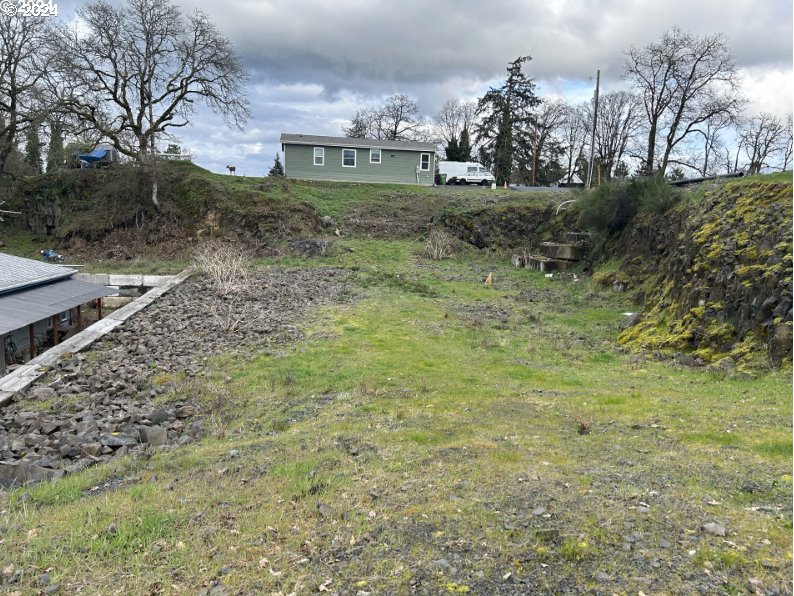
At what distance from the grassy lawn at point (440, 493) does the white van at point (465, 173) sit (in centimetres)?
3059

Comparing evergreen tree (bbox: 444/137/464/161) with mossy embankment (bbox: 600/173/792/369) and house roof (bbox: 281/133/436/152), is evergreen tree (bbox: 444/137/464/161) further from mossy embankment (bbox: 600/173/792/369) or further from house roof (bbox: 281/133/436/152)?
mossy embankment (bbox: 600/173/792/369)

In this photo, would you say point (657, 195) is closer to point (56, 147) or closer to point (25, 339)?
point (25, 339)

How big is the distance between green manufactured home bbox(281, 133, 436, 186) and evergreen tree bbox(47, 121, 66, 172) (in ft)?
38.5

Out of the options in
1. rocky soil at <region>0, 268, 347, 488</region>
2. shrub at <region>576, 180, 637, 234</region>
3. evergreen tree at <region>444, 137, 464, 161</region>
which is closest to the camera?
rocky soil at <region>0, 268, 347, 488</region>

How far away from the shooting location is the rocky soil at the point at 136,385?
18.6 feet

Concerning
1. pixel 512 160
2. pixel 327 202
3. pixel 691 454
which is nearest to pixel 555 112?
pixel 512 160

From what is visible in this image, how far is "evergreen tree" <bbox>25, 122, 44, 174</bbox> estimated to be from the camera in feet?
83.0

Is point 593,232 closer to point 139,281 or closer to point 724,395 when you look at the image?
point 724,395

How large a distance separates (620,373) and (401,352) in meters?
3.66

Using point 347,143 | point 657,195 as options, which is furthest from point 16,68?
point 657,195

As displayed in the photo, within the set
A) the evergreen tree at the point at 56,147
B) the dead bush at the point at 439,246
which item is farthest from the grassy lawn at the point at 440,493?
the evergreen tree at the point at 56,147

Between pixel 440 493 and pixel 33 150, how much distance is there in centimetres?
4087

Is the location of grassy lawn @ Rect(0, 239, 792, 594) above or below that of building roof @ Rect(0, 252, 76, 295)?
below

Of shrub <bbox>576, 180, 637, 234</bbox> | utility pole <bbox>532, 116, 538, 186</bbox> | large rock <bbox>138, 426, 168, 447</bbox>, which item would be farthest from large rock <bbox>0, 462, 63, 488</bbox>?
utility pole <bbox>532, 116, 538, 186</bbox>
